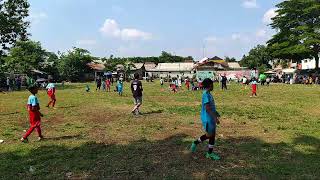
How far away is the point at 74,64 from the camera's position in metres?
87.6

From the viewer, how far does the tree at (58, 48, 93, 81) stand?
86.0 metres

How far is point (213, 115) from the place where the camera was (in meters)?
8.91

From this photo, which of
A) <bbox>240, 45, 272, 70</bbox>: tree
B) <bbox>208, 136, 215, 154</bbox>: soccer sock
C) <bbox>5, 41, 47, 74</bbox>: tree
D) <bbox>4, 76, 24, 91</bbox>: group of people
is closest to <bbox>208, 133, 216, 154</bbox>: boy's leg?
<bbox>208, 136, 215, 154</bbox>: soccer sock

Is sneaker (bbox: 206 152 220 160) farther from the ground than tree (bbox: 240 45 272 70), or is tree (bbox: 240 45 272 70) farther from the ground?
tree (bbox: 240 45 272 70)

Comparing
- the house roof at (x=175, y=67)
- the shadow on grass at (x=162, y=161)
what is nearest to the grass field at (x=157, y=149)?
the shadow on grass at (x=162, y=161)

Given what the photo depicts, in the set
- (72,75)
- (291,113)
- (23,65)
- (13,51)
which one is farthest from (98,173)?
(72,75)

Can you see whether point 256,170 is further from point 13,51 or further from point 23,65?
point 13,51

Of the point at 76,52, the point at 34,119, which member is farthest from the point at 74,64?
the point at 34,119

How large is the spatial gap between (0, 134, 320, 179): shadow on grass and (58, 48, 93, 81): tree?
77405 mm

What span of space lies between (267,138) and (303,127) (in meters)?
2.75

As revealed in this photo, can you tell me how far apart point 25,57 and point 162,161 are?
66.0 meters

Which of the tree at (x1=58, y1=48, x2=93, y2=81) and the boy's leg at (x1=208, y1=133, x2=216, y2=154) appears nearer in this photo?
the boy's leg at (x1=208, y1=133, x2=216, y2=154)

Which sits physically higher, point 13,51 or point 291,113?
point 13,51

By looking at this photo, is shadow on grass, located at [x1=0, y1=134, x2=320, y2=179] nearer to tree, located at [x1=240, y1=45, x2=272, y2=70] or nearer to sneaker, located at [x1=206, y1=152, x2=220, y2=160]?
sneaker, located at [x1=206, y1=152, x2=220, y2=160]
